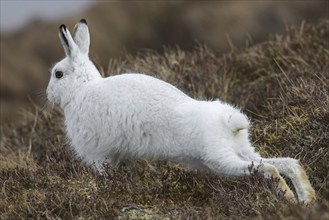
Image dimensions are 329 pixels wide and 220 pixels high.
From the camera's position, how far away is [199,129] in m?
6.08

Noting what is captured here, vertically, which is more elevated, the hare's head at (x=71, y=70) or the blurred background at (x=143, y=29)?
the hare's head at (x=71, y=70)

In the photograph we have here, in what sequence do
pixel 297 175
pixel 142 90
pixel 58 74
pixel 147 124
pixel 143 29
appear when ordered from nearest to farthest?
pixel 297 175 < pixel 147 124 < pixel 142 90 < pixel 58 74 < pixel 143 29

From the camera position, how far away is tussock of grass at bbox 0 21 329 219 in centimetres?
580

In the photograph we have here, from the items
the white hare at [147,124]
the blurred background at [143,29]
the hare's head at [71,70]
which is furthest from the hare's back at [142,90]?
the blurred background at [143,29]

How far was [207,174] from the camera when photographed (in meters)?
6.45

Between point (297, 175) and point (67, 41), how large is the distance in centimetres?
248

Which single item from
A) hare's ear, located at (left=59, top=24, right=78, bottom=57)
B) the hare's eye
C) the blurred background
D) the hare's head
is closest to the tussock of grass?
the hare's head

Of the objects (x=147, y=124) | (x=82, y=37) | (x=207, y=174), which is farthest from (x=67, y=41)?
(x=207, y=174)

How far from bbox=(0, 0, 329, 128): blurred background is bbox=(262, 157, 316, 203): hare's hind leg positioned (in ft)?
33.6

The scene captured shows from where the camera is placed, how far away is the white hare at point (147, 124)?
19.7ft

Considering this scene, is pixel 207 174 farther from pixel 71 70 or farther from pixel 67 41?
pixel 67 41

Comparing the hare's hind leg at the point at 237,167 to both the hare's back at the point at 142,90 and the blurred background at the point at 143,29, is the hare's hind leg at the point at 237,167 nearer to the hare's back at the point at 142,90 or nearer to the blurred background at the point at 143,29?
the hare's back at the point at 142,90

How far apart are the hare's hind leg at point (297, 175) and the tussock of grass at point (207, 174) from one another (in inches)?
3.7

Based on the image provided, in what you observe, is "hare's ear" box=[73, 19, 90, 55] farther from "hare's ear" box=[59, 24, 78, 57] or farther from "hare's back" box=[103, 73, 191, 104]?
"hare's back" box=[103, 73, 191, 104]
